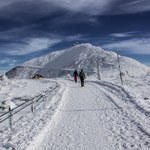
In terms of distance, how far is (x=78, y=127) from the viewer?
13.0 metres

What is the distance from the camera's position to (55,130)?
12781 millimetres

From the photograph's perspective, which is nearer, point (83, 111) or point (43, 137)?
point (43, 137)

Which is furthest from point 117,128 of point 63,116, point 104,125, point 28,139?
point 63,116

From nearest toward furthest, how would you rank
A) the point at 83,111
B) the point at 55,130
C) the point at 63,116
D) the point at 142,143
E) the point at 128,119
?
the point at 142,143
the point at 55,130
the point at 128,119
the point at 63,116
the point at 83,111

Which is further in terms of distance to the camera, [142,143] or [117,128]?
[117,128]

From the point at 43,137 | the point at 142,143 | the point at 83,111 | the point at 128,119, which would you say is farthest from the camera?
the point at 83,111

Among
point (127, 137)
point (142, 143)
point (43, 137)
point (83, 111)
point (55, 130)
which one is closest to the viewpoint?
point (142, 143)

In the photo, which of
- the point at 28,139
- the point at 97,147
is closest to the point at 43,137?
the point at 28,139

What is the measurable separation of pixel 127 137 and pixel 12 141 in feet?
13.7

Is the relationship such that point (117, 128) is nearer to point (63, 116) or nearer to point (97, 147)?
point (97, 147)

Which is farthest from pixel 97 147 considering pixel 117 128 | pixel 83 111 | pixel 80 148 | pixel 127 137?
pixel 83 111

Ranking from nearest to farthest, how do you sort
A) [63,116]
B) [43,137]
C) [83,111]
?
[43,137], [63,116], [83,111]

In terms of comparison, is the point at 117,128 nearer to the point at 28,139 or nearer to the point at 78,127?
the point at 78,127

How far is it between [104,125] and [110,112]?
3277 millimetres
